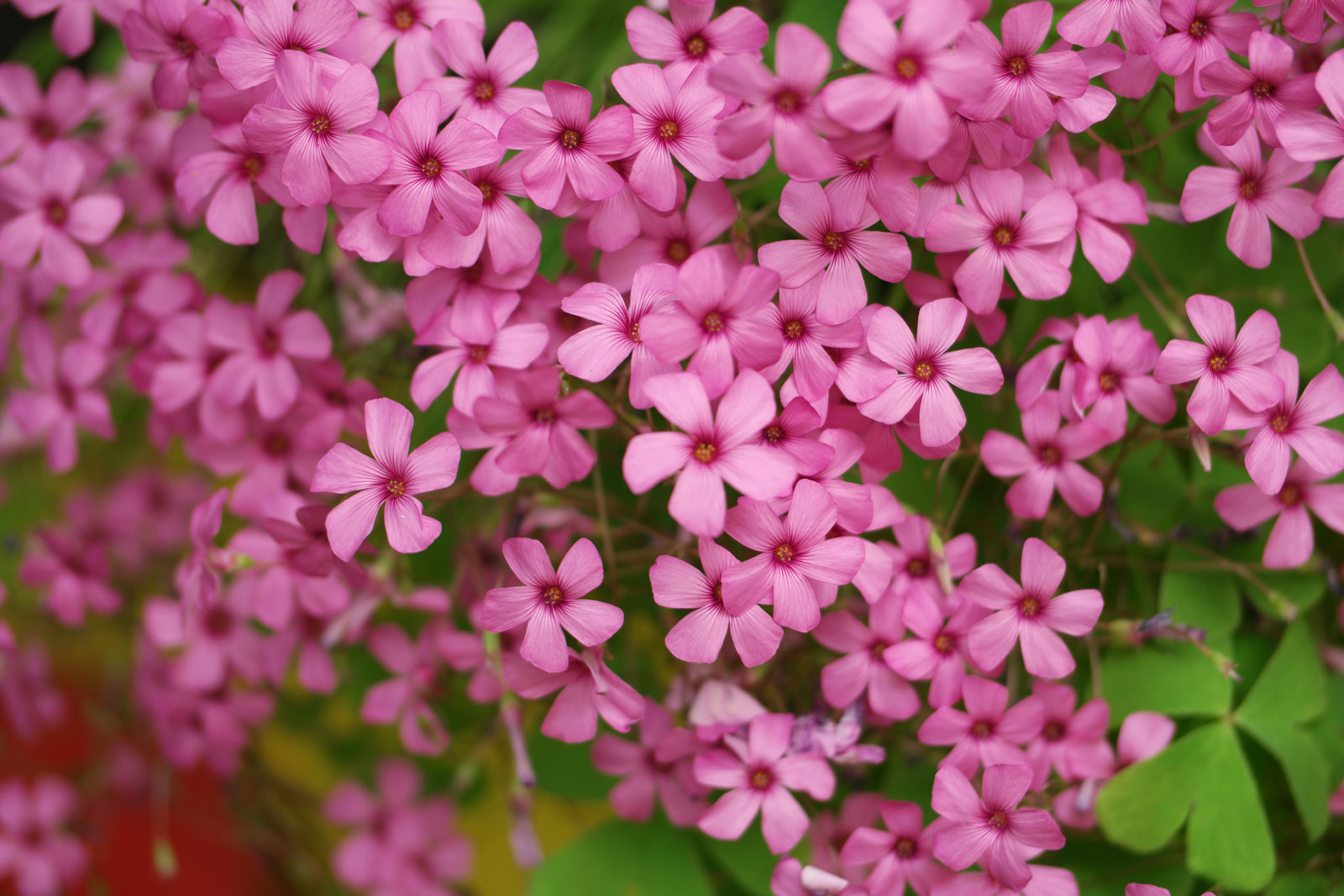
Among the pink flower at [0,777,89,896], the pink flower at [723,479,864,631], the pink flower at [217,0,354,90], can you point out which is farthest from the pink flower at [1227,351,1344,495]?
the pink flower at [0,777,89,896]

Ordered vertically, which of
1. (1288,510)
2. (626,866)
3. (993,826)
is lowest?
(626,866)

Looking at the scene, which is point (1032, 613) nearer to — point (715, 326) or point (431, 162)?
point (715, 326)

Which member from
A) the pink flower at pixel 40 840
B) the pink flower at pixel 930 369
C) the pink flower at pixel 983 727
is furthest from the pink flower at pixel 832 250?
the pink flower at pixel 40 840

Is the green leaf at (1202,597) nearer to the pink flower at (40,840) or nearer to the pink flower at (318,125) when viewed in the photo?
the pink flower at (318,125)

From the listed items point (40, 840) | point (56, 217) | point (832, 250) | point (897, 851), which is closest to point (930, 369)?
point (832, 250)

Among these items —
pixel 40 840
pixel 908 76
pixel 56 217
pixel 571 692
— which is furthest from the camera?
pixel 40 840

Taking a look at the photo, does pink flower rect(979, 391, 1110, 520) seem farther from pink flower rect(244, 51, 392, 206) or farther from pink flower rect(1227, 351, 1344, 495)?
pink flower rect(244, 51, 392, 206)
